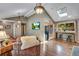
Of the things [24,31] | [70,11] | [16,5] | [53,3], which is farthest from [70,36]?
[16,5]

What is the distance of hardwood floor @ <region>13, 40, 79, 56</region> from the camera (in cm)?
246

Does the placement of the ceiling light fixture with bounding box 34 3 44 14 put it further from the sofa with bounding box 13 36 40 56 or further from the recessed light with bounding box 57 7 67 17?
the sofa with bounding box 13 36 40 56

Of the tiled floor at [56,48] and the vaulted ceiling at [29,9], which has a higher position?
the vaulted ceiling at [29,9]

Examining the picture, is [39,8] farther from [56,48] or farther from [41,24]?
[56,48]

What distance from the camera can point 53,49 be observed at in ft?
8.25

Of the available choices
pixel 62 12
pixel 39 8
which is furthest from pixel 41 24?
pixel 62 12

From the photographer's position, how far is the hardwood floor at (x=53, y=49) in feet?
8.05

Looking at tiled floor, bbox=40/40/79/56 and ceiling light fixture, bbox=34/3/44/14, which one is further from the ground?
ceiling light fixture, bbox=34/3/44/14

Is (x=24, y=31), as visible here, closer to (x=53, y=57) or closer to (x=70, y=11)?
(x=53, y=57)

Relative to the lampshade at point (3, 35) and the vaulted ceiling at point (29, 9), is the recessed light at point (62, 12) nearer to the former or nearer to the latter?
the vaulted ceiling at point (29, 9)

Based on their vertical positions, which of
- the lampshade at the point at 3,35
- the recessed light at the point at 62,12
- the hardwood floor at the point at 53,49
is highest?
the recessed light at the point at 62,12

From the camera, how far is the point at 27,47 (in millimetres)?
2521

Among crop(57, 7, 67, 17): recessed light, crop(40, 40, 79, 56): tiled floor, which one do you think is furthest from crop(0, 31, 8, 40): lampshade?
crop(57, 7, 67, 17): recessed light

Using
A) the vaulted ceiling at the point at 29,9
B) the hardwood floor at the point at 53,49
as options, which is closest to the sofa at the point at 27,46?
the hardwood floor at the point at 53,49
